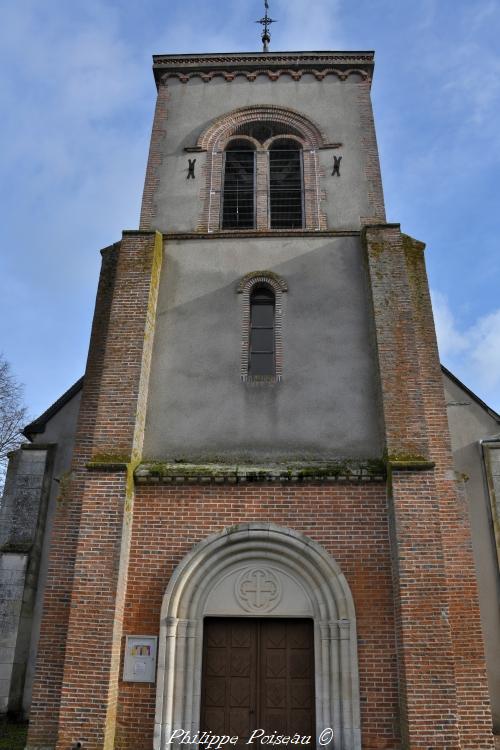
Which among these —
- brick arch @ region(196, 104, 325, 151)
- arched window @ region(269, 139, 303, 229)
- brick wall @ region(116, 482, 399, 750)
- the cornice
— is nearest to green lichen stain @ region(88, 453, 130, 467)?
brick wall @ region(116, 482, 399, 750)

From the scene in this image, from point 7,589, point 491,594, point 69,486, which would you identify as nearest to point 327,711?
point 491,594

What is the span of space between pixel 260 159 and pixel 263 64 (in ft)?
8.60

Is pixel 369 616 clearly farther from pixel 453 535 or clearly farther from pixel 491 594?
pixel 491 594

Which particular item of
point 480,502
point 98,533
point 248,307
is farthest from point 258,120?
point 98,533

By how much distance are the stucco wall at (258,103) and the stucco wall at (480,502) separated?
3817 millimetres

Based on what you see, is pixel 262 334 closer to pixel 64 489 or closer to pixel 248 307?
pixel 248 307

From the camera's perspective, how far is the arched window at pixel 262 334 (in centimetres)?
991

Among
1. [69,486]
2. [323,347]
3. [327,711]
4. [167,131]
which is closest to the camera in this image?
[327,711]

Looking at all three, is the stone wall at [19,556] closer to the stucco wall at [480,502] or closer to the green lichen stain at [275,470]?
the green lichen stain at [275,470]

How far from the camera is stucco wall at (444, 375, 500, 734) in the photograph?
8836 millimetres

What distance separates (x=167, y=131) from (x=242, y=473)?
777cm

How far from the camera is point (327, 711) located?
7.70 metres

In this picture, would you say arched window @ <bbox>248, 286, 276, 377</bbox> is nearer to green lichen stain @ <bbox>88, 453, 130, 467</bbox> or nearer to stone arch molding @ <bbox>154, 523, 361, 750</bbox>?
green lichen stain @ <bbox>88, 453, 130, 467</bbox>

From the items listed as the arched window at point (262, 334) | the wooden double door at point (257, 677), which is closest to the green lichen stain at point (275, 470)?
the arched window at point (262, 334)
